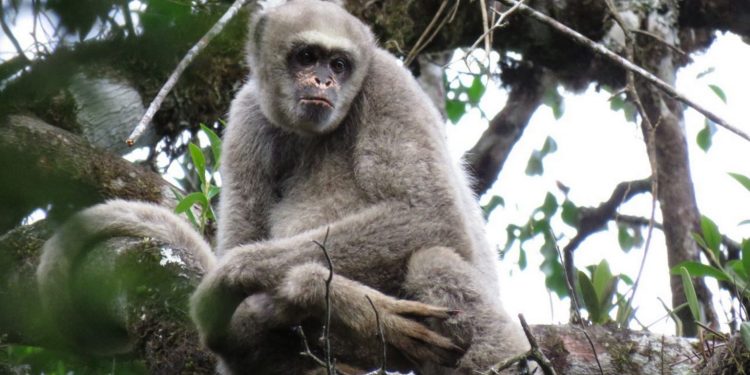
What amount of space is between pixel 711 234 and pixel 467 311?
2.02 metres

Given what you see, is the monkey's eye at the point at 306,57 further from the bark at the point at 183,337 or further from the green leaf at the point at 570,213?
the green leaf at the point at 570,213

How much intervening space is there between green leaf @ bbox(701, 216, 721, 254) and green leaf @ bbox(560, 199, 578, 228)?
9.27ft

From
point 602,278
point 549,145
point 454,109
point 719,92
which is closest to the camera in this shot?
point 602,278

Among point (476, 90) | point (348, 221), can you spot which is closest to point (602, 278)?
point (348, 221)

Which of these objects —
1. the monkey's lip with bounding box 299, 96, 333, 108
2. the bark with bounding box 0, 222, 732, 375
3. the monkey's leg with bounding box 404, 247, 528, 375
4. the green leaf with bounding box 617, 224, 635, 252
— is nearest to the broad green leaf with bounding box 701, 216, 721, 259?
the bark with bounding box 0, 222, 732, 375

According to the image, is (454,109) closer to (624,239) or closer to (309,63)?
(624,239)

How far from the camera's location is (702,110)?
15.4ft

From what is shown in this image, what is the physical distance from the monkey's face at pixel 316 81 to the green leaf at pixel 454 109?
4.47m

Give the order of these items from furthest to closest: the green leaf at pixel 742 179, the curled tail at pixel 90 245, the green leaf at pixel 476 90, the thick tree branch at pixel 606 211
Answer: the green leaf at pixel 476 90 → the thick tree branch at pixel 606 211 → the green leaf at pixel 742 179 → the curled tail at pixel 90 245

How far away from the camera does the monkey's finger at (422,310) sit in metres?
4.16

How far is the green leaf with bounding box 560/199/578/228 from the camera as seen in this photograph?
8469 millimetres

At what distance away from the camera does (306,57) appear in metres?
5.43

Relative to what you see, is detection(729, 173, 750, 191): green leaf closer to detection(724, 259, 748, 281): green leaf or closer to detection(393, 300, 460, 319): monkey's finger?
detection(724, 259, 748, 281): green leaf

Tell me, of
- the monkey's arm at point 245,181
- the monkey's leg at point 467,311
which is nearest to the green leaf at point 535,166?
the monkey's arm at point 245,181
